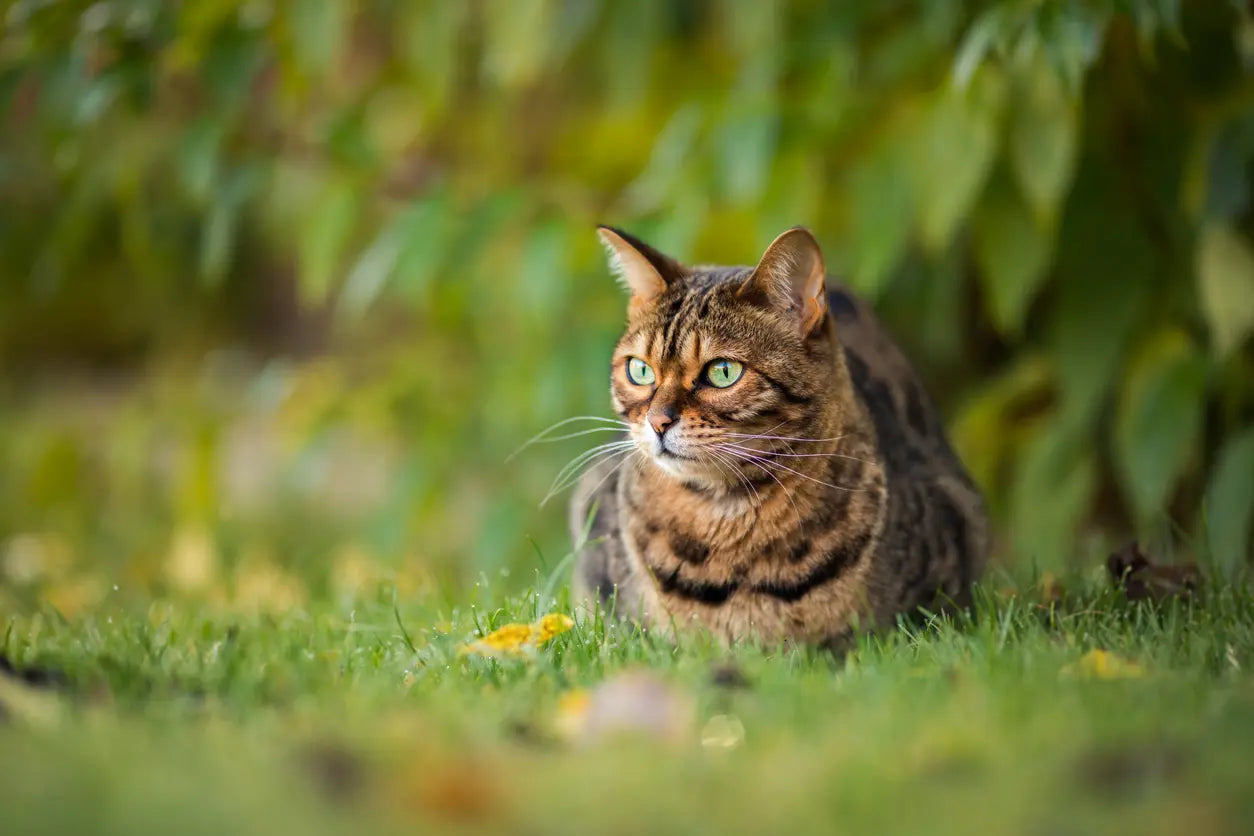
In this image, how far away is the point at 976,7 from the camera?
311 cm

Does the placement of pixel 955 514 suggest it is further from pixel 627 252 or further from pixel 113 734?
pixel 113 734

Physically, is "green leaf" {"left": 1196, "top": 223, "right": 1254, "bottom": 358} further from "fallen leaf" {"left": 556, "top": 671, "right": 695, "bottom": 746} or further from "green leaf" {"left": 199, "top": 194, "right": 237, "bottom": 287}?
"green leaf" {"left": 199, "top": 194, "right": 237, "bottom": 287}

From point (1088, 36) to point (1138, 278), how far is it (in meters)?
0.90

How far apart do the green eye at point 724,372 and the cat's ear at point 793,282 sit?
137 millimetres

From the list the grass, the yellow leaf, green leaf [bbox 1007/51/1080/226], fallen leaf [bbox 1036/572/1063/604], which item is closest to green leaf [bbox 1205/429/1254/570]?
fallen leaf [bbox 1036/572/1063/604]

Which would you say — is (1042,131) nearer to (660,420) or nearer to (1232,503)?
(1232,503)

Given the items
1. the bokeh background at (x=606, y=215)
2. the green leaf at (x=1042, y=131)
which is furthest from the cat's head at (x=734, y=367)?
the green leaf at (x=1042, y=131)

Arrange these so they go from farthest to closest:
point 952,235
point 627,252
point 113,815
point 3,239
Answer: point 3,239 < point 952,235 < point 627,252 < point 113,815

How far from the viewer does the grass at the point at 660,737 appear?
46.6 inches

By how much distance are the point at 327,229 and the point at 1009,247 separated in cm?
189

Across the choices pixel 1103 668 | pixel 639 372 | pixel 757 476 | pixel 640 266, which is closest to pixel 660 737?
pixel 1103 668

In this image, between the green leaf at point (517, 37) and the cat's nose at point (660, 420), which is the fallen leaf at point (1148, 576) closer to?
the cat's nose at point (660, 420)

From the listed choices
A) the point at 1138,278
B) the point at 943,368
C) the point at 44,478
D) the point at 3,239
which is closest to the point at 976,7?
the point at 1138,278

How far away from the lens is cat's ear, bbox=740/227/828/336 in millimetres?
2092
